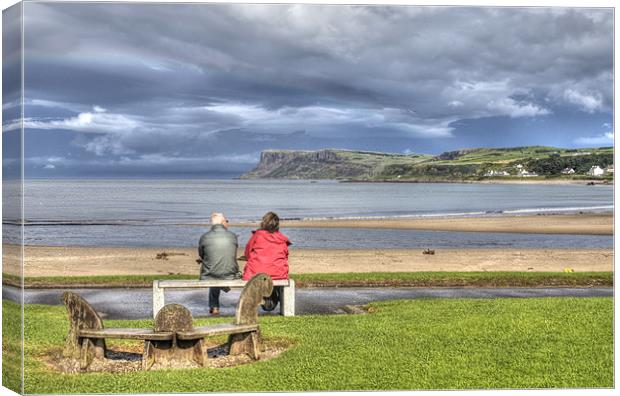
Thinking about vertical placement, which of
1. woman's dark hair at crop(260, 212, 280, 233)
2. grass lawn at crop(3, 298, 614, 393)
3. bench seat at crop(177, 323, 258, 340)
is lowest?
grass lawn at crop(3, 298, 614, 393)

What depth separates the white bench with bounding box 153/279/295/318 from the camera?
1246 cm

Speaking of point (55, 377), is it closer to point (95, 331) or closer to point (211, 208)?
point (95, 331)

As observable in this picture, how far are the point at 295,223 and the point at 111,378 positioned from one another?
45.8 meters

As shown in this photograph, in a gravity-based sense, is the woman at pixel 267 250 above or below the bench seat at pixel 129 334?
above

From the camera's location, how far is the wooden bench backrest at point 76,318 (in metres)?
9.14

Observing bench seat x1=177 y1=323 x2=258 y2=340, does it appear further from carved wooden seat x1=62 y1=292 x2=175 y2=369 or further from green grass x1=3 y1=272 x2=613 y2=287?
green grass x1=3 y1=272 x2=613 y2=287

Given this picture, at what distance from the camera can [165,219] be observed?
200ft

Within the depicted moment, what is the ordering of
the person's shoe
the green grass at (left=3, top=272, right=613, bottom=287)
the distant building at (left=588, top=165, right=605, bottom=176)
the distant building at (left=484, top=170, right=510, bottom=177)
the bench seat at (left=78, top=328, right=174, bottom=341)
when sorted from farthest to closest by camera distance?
the distant building at (left=484, top=170, right=510, bottom=177)
the distant building at (left=588, top=165, right=605, bottom=176)
the green grass at (left=3, top=272, right=613, bottom=287)
the person's shoe
the bench seat at (left=78, top=328, right=174, bottom=341)

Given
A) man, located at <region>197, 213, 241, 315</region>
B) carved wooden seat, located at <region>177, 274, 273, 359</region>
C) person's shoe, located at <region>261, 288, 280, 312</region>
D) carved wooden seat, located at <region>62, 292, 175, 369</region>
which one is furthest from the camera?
person's shoe, located at <region>261, 288, 280, 312</region>

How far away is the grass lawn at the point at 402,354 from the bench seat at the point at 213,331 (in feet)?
1.26

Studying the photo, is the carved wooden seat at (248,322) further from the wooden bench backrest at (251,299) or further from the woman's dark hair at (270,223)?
the woman's dark hair at (270,223)

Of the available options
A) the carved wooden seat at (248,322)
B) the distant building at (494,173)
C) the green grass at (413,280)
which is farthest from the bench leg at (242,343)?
the distant building at (494,173)

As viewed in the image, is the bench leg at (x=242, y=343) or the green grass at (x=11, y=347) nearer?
the green grass at (x=11, y=347)

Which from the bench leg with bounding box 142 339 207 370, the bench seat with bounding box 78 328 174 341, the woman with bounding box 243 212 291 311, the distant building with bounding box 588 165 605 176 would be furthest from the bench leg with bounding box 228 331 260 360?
the distant building with bounding box 588 165 605 176
